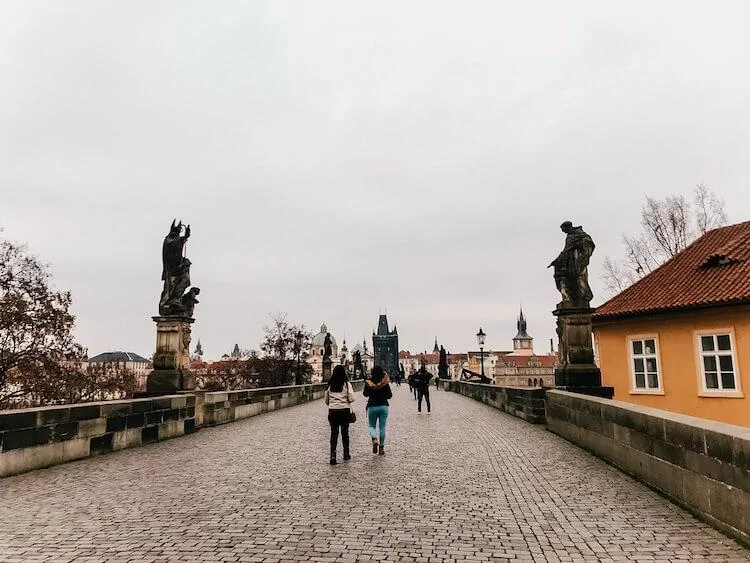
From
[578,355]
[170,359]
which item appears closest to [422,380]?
[578,355]

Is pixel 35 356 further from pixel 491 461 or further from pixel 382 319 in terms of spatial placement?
pixel 382 319

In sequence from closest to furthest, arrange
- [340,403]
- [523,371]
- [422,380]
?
[340,403], [422,380], [523,371]

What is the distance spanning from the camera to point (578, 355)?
12.4 meters

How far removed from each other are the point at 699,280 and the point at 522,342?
442 ft

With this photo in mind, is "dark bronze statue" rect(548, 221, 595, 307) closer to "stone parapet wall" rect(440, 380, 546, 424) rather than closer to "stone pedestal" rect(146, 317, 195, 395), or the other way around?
"stone parapet wall" rect(440, 380, 546, 424)

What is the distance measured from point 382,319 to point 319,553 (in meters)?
149

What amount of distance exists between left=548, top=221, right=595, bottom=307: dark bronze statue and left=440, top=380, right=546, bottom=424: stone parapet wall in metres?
2.50

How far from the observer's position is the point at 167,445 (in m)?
9.73

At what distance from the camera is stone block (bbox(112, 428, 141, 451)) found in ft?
29.0

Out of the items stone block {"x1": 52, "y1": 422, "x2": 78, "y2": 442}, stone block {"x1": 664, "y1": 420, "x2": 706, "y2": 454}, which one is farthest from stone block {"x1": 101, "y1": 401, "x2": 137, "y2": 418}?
stone block {"x1": 664, "y1": 420, "x2": 706, "y2": 454}

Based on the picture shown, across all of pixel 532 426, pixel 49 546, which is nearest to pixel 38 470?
pixel 49 546

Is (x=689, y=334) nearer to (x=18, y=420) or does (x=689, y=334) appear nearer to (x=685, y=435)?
(x=685, y=435)

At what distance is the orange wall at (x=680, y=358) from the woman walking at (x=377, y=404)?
11126mm

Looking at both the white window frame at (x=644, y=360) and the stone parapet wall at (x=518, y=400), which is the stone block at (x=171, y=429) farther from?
the white window frame at (x=644, y=360)
